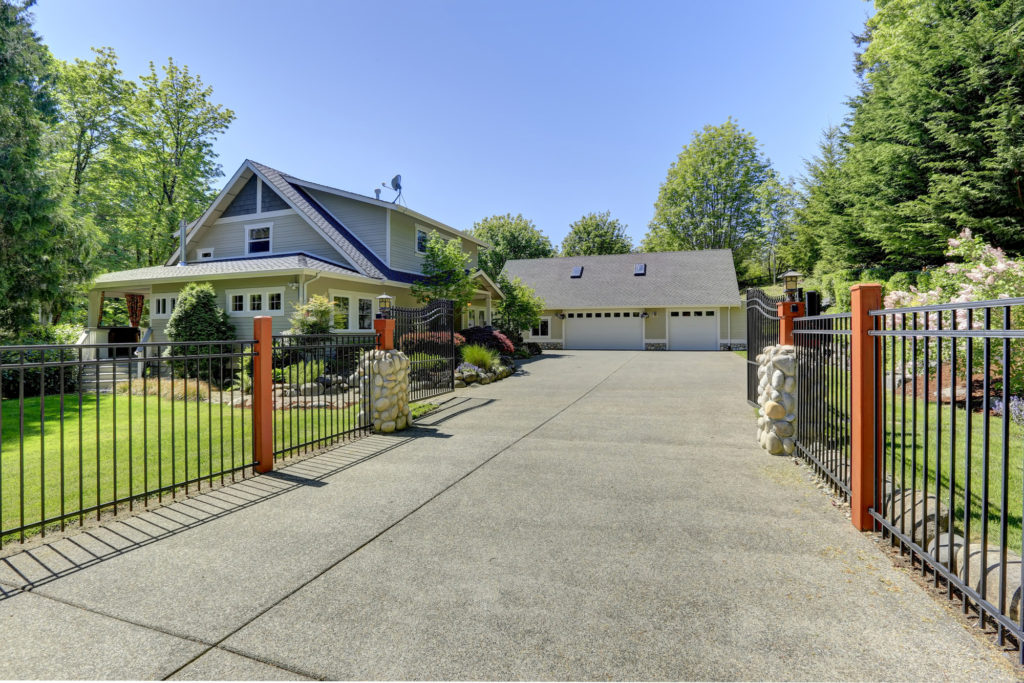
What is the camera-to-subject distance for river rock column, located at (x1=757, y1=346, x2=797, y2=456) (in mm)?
5793

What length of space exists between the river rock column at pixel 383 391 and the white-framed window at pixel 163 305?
45.1 ft

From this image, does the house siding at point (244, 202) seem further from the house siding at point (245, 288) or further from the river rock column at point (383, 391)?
the river rock column at point (383, 391)

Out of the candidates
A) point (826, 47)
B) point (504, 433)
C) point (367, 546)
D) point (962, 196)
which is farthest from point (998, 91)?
point (367, 546)

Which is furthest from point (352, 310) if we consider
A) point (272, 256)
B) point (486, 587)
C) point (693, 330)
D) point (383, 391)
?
point (693, 330)

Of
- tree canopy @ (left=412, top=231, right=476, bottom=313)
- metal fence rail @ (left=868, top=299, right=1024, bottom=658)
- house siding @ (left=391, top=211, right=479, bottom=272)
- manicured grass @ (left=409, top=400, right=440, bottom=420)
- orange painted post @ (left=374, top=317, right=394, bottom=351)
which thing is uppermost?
house siding @ (left=391, top=211, right=479, bottom=272)

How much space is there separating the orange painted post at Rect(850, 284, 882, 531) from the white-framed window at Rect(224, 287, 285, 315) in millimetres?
15483

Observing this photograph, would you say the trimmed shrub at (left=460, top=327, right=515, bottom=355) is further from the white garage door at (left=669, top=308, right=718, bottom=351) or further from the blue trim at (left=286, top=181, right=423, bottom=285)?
the white garage door at (left=669, top=308, right=718, bottom=351)

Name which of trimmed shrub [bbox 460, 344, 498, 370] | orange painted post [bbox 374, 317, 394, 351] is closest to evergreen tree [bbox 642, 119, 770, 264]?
trimmed shrub [bbox 460, 344, 498, 370]

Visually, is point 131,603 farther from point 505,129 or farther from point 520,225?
point 520,225

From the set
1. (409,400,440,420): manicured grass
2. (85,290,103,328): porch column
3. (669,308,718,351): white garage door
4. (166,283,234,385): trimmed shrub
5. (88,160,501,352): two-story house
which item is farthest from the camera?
(669,308,718,351): white garage door

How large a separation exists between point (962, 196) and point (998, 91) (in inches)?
92.0

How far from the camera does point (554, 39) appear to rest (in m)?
14.1

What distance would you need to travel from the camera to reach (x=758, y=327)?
8266mm

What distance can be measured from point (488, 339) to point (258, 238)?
9705mm
